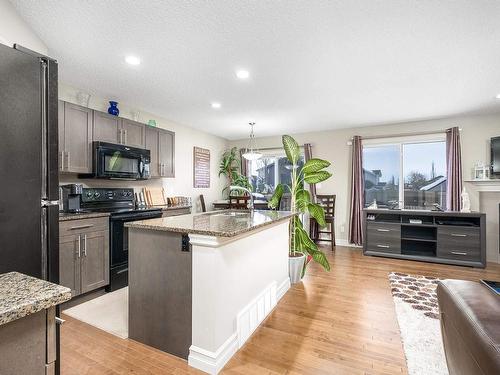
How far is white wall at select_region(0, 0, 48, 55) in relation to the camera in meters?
1.88

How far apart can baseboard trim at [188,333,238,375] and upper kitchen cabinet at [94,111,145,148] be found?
9.31ft

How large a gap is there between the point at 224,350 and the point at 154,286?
27.0 inches

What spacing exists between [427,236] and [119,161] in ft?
16.6

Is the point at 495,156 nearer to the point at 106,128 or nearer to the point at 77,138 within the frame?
the point at 106,128

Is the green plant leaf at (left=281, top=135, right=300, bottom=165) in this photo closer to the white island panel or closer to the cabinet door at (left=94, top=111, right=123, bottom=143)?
the white island panel

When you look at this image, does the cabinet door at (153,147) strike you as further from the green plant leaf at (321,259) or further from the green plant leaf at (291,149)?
the green plant leaf at (321,259)

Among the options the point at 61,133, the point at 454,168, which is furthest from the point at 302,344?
the point at 454,168

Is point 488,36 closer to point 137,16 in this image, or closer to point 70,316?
point 137,16

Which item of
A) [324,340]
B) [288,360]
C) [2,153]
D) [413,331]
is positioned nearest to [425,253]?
[413,331]

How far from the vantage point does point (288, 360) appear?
6.10 feet

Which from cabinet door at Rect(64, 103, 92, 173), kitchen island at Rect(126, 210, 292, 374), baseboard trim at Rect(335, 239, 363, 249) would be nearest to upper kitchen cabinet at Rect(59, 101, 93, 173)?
cabinet door at Rect(64, 103, 92, 173)

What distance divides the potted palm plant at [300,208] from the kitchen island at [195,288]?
1.17 metres

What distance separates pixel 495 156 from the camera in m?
4.21

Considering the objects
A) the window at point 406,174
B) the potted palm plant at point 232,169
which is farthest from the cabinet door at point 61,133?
the window at point 406,174
